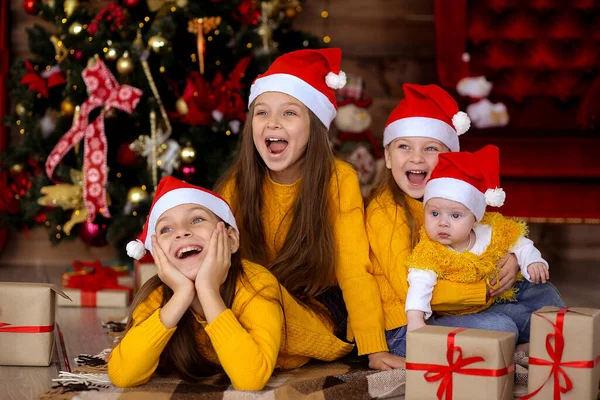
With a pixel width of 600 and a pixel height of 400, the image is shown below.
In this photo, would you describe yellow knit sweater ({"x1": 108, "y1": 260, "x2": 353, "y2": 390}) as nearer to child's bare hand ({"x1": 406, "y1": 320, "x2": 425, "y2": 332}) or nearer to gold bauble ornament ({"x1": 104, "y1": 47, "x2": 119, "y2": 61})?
child's bare hand ({"x1": 406, "y1": 320, "x2": 425, "y2": 332})

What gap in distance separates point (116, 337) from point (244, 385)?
0.79 metres

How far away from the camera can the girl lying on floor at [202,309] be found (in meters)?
1.97

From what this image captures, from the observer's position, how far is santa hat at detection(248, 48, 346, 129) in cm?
245

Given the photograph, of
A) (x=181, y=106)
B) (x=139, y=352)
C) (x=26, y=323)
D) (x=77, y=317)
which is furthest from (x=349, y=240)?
(x=181, y=106)

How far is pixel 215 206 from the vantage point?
2117mm

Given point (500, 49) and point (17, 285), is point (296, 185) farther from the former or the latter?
point (500, 49)

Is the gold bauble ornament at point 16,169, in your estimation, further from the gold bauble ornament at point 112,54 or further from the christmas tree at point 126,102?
the gold bauble ornament at point 112,54

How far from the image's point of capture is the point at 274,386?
204 cm

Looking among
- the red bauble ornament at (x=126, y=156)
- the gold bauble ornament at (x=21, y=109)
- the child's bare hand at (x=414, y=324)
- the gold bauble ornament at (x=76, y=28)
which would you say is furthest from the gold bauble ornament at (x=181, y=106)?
the child's bare hand at (x=414, y=324)

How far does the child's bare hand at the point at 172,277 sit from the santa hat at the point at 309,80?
665mm

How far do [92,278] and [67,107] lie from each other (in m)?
0.81

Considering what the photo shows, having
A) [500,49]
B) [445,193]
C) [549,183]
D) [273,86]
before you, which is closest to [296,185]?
[273,86]

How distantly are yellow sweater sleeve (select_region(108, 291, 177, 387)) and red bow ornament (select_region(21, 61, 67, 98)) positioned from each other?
195 centimetres

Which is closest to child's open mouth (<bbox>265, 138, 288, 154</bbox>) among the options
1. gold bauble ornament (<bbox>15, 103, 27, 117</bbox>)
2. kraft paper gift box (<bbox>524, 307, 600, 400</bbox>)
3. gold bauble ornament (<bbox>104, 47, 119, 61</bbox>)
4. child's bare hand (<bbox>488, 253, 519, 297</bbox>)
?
child's bare hand (<bbox>488, 253, 519, 297</bbox>)
